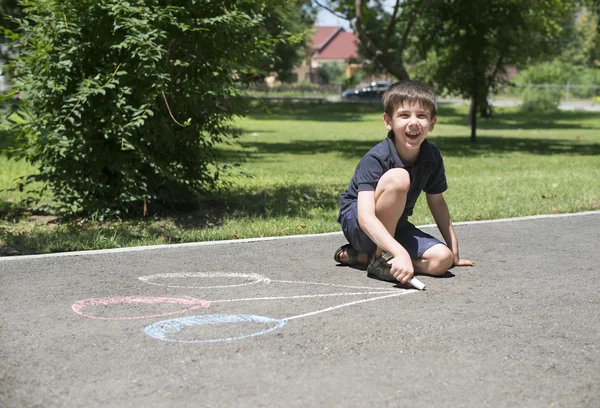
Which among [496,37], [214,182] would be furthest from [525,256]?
[496,37]

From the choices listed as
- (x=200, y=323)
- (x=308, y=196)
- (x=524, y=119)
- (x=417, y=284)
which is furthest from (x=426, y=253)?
(x=524, y=119)

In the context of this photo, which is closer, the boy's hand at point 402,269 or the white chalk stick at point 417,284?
the boy's hand at point 402,269

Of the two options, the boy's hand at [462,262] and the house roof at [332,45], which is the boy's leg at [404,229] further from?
the house roof at [332,45]

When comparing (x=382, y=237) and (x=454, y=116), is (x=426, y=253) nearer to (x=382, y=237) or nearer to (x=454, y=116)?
(x=382, y=237)

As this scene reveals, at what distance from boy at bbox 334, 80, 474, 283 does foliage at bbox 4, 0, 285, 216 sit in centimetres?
264

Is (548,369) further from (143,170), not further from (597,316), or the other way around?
(143,170)

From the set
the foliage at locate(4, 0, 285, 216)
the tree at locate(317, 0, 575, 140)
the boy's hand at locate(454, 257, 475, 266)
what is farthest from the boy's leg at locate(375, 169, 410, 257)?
the tree at locate(317, 0, 575, 140)

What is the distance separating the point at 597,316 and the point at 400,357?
4.46 ft

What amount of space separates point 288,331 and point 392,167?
4.96 ft

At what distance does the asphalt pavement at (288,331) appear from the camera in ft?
10.8

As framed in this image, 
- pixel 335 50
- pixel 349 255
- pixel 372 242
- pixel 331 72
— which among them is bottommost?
pixel 349 255

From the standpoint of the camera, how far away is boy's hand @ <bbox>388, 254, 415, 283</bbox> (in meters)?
4.84

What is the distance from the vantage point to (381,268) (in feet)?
17.0

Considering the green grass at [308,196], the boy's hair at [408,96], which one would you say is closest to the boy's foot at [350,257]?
the boy's hair at [408,96]
